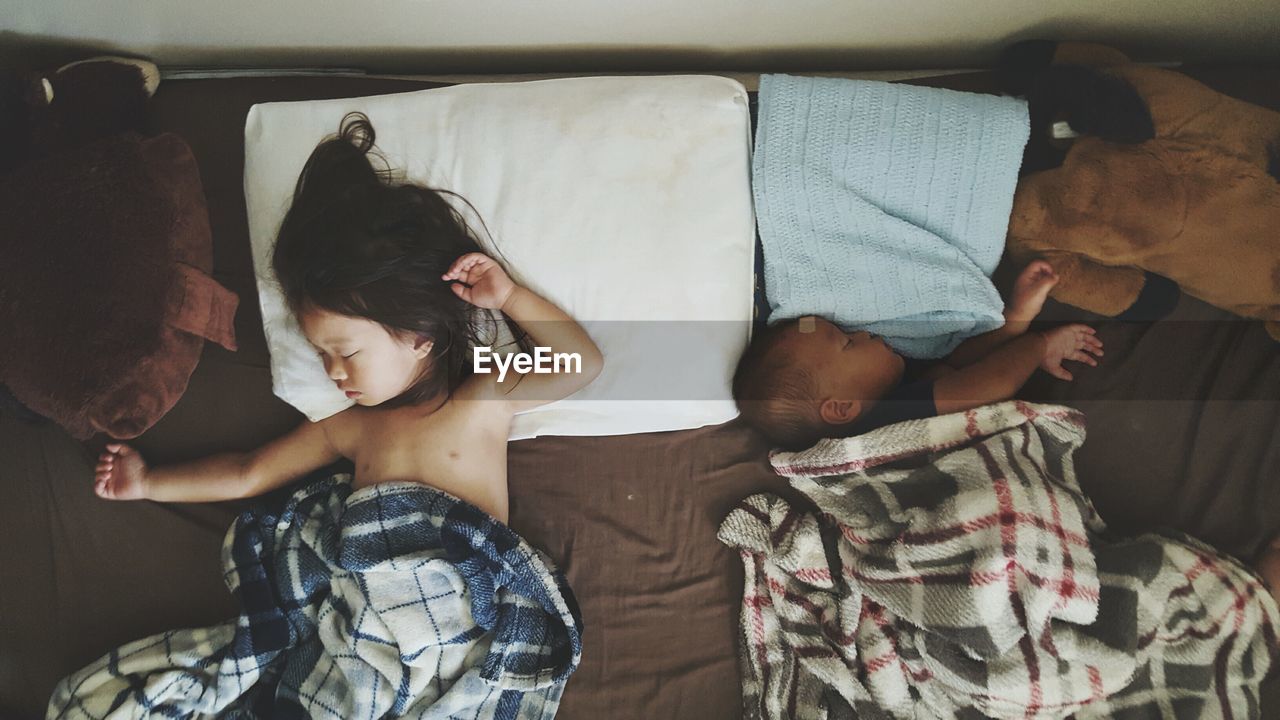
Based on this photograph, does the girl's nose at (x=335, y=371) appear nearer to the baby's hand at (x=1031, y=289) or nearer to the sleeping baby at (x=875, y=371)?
the sleeping baby at (x=875, y=371)

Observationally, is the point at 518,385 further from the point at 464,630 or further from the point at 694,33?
the point at 694,33

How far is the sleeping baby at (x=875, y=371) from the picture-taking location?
31.0 inches

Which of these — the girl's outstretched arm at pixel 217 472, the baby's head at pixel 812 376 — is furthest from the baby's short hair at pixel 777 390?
the girl's outstretched arm at pixel 217 472

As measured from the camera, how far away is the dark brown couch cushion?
754 mm

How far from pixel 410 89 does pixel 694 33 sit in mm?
352

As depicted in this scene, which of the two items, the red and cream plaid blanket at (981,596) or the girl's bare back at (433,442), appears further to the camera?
the girl's bare back at (433,442)

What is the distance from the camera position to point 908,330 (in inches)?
31.9

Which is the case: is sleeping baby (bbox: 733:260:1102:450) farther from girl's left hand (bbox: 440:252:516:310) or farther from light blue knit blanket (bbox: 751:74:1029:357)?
girl's left hand (bbox: 440:252:516:310)

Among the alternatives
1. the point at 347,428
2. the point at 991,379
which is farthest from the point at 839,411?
the point at 347,428

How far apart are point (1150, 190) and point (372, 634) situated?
0.97m

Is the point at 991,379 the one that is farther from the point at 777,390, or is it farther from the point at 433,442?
the point at 433,442

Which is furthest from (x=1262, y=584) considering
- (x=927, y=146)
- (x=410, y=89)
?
(x=410, y=89)

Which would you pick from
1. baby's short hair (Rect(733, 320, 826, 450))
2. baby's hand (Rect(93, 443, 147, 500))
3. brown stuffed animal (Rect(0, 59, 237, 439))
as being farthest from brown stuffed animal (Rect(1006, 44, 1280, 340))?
baby's hand (Rect(93, 443, 147, 500))

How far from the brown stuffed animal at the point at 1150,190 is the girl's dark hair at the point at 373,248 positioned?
616 millimetres
